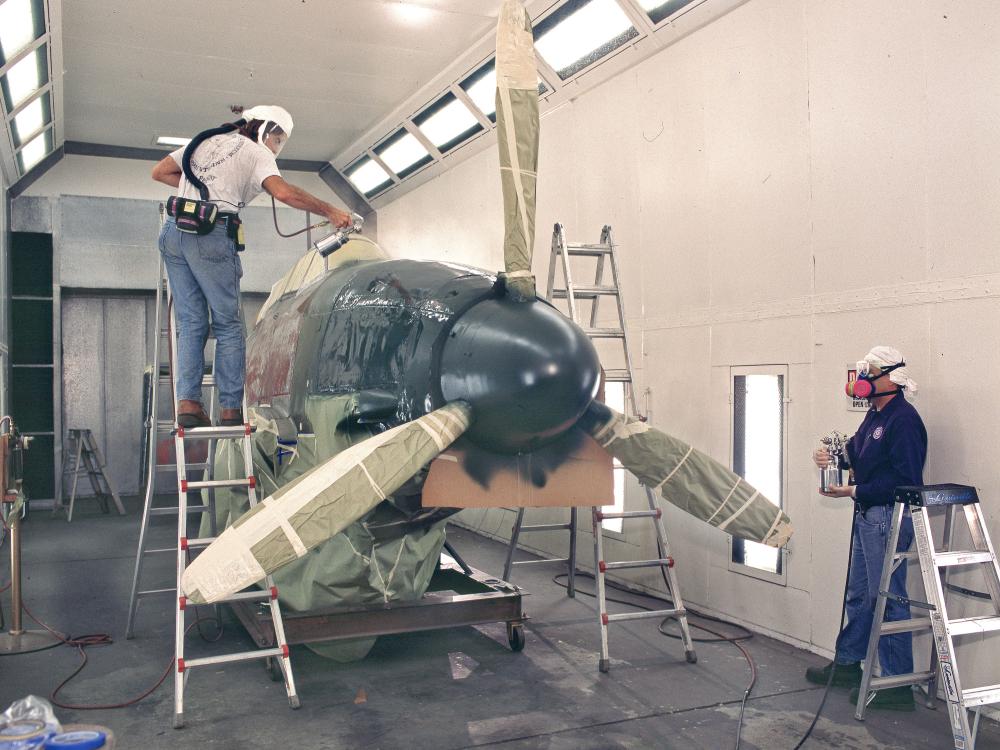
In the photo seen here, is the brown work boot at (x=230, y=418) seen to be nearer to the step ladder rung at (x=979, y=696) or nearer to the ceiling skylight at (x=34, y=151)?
the step ladder rung at (x=979, y=696)

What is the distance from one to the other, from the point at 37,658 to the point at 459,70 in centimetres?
486

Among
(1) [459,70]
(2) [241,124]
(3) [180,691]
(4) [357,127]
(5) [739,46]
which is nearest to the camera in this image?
(3) [180,691]

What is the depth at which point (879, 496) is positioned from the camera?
346cm

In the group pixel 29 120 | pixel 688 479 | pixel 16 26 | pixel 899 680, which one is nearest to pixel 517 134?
pixel 688 479

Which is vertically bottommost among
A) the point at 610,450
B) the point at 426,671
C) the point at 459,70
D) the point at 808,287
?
the point at 426,671

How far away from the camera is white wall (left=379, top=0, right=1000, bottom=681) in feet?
11.0

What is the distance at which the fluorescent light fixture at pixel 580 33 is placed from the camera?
5.20 metres

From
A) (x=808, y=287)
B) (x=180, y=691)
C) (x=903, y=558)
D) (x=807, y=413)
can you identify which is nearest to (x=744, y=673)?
(x=903, y=558)

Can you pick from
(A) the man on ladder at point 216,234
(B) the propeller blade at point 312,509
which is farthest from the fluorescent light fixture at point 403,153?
(B) the propeller blade at point 312,509

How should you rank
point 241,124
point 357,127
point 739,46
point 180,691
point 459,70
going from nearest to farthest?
point 180,691
point 241,124
point 739,46
point 459,70
point 357,127

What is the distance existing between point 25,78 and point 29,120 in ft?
3.70

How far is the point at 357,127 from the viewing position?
330 inches

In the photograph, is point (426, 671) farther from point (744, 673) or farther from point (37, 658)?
point (37, 658)

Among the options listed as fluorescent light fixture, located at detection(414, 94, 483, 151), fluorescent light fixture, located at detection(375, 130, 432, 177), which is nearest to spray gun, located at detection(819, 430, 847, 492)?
fluorescent light fixture, located at detection(414, 94, 483, 151)
